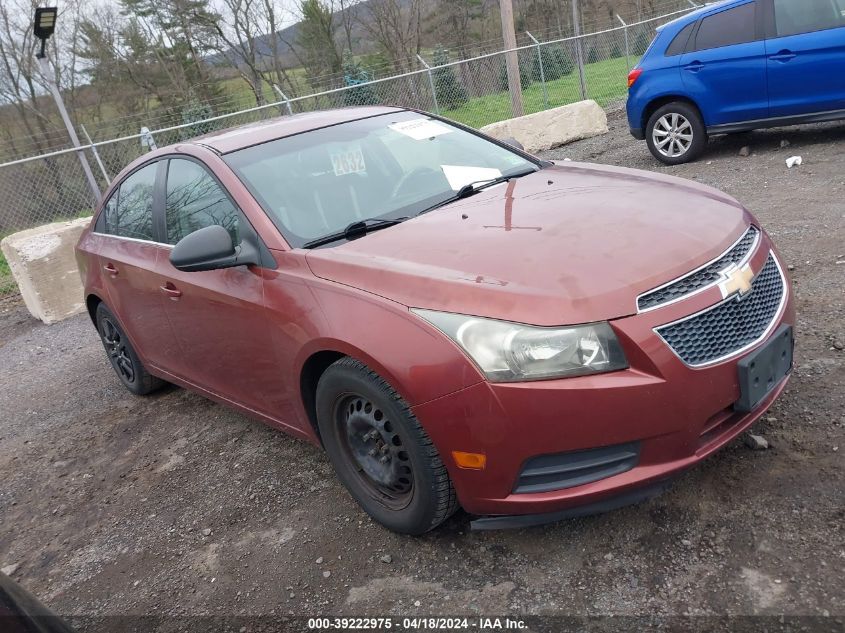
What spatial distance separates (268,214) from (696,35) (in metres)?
6.68

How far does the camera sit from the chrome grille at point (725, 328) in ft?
7.23

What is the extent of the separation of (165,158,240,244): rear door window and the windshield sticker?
0.55m

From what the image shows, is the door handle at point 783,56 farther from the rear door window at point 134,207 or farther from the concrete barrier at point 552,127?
the rear door window at point 134,207

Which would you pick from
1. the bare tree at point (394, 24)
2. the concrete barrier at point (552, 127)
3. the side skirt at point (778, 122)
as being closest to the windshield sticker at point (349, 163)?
the side skirt at point (778, 122)

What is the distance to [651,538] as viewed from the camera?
2.49m

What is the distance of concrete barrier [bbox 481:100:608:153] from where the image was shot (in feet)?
38.5

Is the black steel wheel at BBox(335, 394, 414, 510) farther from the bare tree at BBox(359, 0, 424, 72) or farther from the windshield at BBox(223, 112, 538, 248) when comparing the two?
the bare tree at BBox(359, 0, 424, 72)

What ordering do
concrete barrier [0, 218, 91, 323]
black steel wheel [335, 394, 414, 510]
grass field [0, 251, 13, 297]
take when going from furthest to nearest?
grass field [0, 251, 13, 297] → concrete barrier [0, 218, 91, 323] → black steel wheel [335, 394, 414, 510]

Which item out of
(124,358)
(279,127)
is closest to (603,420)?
(279,127)

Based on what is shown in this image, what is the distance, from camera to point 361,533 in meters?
2.90

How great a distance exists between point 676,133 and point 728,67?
91 centimetres

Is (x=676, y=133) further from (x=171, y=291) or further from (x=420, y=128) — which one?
(x=171, y=291)

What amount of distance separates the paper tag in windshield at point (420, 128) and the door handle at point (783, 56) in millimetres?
5094

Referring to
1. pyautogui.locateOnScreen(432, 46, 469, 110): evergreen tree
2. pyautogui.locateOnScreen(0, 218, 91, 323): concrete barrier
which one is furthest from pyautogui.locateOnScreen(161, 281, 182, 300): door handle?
pyautogui.locateOnScreen(432, 46, 469, 110): evergreen tree
